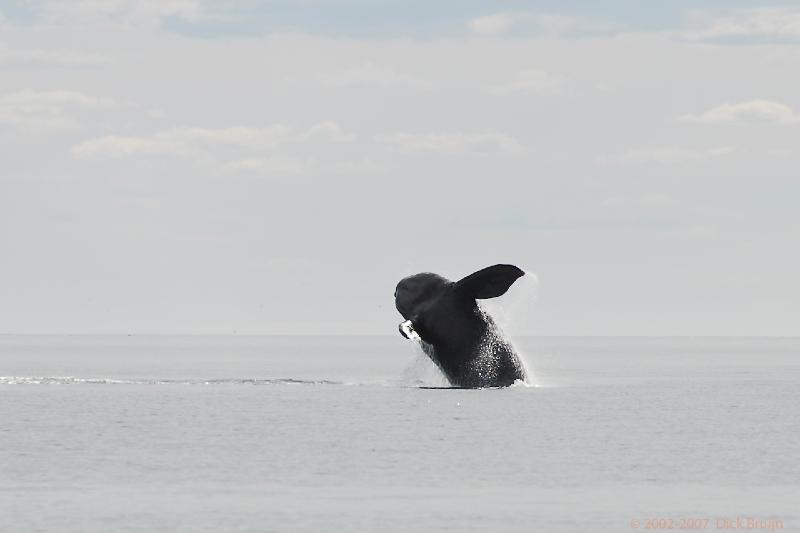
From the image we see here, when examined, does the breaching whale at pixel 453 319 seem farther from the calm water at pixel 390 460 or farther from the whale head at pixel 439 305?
the calm water at pixel 390 460

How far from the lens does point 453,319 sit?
49.4 m

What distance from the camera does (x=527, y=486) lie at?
119 feet

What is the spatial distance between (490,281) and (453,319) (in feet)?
7.22

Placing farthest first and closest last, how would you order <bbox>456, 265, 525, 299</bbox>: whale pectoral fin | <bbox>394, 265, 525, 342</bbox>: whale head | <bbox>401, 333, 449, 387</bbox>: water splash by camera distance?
<bbox>401, 333, 449, 387</bbox>: water splash → <bbox>394, 265, 525, 342</bbox>: whale head → <bbox>456, 265, 525, 299</bbox>: whale pectoral fin

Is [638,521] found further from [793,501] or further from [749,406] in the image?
[749,406]

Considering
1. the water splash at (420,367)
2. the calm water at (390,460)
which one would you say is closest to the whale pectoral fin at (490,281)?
the water splash at (420,367)

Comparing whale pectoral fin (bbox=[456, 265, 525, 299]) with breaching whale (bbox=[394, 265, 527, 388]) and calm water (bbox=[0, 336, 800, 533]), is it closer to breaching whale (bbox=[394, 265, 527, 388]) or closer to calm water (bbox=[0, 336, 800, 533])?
breaching whale (bbox=[394, 265, 527, 388])

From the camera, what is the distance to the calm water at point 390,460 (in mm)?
32000

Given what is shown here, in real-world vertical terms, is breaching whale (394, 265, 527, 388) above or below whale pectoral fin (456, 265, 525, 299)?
below

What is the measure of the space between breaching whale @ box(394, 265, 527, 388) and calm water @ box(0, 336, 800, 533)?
2.18 meters

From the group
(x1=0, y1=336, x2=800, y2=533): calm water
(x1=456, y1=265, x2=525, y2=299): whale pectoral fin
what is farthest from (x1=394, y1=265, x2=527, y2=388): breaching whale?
(x1=0, y1=336, x2=800, y2=533): calm water

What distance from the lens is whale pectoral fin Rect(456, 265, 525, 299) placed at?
154 feet

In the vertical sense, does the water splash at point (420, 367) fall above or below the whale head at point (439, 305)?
below

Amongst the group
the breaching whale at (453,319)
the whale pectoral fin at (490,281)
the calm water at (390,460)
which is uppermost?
the whale pectoral fin at (490,281)
